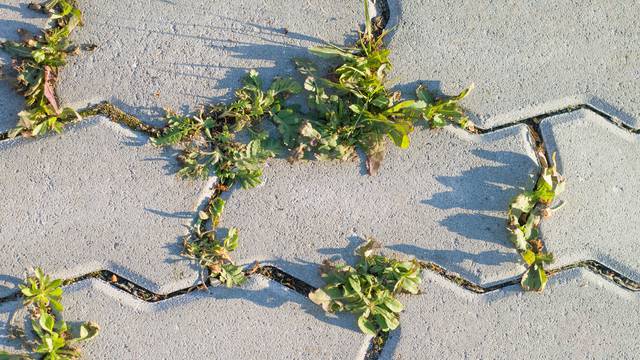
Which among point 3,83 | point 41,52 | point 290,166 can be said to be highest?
point 41,52

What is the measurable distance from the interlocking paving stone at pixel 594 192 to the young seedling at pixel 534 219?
58mm

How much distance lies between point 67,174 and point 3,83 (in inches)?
20.1

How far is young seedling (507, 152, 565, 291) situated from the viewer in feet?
8.27

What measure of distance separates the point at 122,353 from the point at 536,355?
1.93 m

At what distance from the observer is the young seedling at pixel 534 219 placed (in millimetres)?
2520

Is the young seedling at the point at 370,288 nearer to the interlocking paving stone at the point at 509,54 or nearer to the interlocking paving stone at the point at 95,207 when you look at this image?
the interlocking paving stone at the point at 95,207

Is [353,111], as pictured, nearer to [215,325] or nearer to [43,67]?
[215,325]

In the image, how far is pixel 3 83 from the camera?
101 inches

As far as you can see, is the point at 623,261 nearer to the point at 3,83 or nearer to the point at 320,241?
the point at 320,241

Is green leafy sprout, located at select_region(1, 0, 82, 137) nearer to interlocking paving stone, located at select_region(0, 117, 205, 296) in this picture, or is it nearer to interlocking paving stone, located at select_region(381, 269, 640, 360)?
interlocking paving stone, located at select_region(0, 117, 205, 296)

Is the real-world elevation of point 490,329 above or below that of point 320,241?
below

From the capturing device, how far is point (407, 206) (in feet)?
8.53

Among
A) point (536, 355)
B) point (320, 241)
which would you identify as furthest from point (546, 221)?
point (320, 241)

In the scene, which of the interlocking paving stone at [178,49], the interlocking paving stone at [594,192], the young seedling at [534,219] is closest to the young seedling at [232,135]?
the interlocking paving stone at [178,49]
